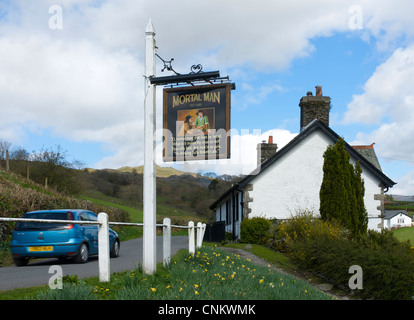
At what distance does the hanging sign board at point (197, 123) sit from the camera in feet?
24.9

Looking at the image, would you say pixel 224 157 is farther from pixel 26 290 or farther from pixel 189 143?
pixel 26 290

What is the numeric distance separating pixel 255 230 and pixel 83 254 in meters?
13.3

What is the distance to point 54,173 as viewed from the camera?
29047 millimetres

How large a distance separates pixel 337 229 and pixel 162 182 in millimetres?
66686

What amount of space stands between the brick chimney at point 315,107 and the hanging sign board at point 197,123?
62.4 ft

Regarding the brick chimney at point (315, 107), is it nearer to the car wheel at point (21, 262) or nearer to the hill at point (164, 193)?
the car wheel at point (21, 262)

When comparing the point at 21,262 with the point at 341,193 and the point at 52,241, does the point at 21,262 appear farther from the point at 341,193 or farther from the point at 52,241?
the point at 341,193

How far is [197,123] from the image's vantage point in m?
7.75

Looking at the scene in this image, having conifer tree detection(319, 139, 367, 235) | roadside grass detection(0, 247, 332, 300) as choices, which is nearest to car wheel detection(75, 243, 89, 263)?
roadside grass detection(0, 247, 332, 300)

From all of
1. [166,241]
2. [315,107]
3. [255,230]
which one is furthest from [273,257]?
[315,107]

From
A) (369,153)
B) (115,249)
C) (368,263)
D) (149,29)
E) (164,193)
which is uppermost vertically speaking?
(149,29)
